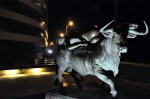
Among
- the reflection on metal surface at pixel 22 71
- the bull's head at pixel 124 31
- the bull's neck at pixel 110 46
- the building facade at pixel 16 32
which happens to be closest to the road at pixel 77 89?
the bull's neck at pixel 110 46

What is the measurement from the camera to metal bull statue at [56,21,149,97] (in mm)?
4648

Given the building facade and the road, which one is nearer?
the road

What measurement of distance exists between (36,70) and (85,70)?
41.6 feet

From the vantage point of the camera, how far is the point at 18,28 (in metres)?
34.4

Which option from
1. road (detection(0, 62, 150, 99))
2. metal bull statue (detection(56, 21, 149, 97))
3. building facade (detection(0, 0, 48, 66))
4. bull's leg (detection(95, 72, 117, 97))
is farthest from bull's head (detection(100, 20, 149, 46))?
building facade (detection(0, 0, 48, 66))

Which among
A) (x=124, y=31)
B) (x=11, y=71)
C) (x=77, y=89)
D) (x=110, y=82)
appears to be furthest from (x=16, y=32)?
(x=124, y=31)

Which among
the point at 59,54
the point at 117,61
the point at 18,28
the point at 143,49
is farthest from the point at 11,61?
the point at 117,61

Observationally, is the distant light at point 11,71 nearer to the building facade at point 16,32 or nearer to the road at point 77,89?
the road at point 77,89

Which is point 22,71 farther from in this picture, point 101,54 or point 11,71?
point 101,54

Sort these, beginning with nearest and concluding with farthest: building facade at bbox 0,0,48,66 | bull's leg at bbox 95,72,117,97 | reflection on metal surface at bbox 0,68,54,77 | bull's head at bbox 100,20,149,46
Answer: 1. bull's head at bbox 100,20,149,46
2. bull's leg at bbox 95,72,117,97
3. reflection on metal surface at bbox 0,68,54,77
4. building facade at bbox 0,0,48,66

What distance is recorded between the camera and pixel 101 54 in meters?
5.12

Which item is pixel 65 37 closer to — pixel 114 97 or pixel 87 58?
pixel 87 58

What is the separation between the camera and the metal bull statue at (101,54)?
4.65 m

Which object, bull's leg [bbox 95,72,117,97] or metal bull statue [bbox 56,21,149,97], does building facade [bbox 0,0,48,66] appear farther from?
bull's leg [bbox 95,72,117,97]
